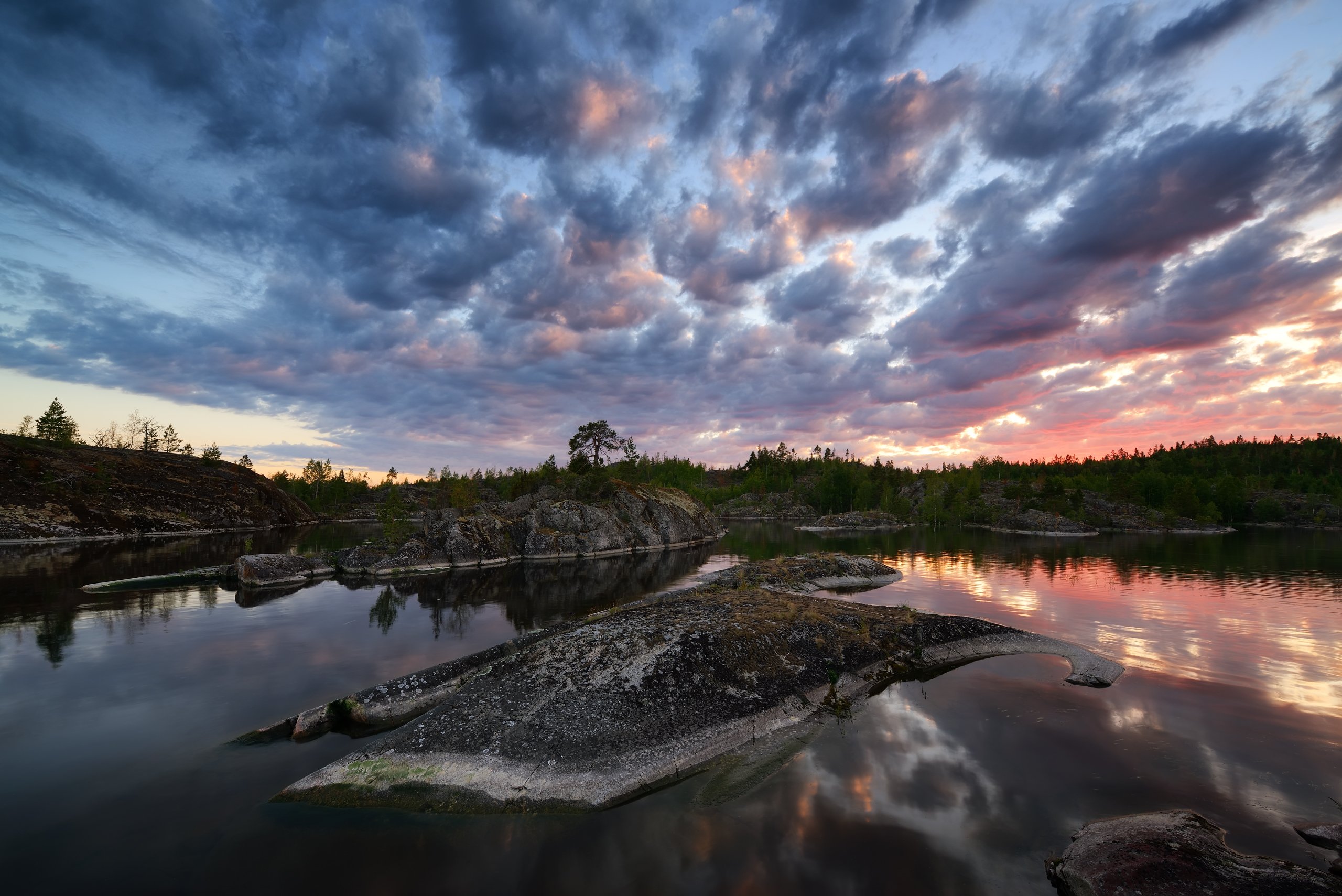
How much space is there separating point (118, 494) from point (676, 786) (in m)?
131

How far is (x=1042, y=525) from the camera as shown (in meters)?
128

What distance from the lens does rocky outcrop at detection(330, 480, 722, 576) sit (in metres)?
55.8

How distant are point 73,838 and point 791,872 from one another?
15.4m

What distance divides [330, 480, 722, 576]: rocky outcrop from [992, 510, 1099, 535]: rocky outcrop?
84627 millimetres

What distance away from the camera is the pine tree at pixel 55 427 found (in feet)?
343

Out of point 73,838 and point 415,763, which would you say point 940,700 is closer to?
point 415,763

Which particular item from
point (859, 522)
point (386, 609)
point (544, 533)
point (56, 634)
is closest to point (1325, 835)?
point (386, 609)

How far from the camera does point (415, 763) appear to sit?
12570 millimetres

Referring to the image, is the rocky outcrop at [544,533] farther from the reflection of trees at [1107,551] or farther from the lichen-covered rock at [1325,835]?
the lichen-covered rock at [1325,835]

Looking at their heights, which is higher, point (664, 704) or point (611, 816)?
point (664, 704)

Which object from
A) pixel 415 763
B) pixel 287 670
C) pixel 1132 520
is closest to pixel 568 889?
pixel 415 763

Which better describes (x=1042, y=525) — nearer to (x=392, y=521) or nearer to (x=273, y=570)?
(x=392, y=521)

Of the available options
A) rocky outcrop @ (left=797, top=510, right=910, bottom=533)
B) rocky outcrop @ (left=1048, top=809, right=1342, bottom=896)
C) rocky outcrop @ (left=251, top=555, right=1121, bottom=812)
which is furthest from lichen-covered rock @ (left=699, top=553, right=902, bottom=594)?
rocky outcrop @ (left=797, top=510, right=910, bottom=533)

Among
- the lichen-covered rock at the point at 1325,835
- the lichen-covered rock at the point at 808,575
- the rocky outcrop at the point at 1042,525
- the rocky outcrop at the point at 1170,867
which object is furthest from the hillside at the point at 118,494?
the rocky outcrop at the point at 1042,525
